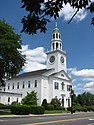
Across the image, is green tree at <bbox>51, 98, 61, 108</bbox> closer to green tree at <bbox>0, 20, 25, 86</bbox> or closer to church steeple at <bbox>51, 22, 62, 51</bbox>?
church steeple at <bbox>51, 22, 62, 51</bbox>

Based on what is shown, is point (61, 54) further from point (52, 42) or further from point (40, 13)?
point (40, 13)

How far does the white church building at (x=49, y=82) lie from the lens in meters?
74.3

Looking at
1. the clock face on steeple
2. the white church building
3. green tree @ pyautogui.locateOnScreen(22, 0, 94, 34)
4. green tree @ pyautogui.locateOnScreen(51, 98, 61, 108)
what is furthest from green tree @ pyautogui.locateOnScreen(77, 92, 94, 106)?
green tree @ pyautogui.locateOnScreen(22, 0, 94, 34)

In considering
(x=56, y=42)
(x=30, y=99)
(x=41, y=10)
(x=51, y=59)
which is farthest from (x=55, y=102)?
(x=41, y=10)

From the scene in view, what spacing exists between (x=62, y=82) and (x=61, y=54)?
8.85m

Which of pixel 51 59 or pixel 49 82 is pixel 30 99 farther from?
pixel 51 59

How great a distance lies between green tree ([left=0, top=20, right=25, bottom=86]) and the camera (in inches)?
1674

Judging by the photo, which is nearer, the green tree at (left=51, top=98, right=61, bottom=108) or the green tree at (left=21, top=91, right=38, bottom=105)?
the green tree at (left=21, top=91, right=38, bottom=105)

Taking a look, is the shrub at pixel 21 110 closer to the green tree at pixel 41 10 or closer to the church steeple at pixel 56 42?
the green tree at pixel 41 10

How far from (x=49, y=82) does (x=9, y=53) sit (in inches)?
1342

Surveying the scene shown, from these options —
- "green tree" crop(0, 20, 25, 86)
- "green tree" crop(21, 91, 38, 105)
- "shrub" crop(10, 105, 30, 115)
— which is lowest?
"shrub" crop(10, 105, 30, 115)

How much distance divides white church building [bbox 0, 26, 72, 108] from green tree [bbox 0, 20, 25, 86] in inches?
1110

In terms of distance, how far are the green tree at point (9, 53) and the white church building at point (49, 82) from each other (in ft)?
92.5

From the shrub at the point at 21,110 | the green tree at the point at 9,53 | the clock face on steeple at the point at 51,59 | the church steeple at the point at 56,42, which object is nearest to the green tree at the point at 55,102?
the clock face on steeple at the point at 51,59
